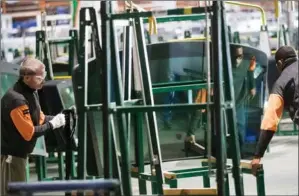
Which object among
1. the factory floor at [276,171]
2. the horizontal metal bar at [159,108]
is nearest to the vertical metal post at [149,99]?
the factory floor at [276,171]

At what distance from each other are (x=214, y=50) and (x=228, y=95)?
16.9 inches

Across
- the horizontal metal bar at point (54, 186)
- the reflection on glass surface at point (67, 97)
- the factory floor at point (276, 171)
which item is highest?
the horizontal metal bar at point (54, 186)

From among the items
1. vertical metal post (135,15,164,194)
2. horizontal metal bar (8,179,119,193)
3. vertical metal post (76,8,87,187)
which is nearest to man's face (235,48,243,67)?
vertical metal post (135,15,164,194)

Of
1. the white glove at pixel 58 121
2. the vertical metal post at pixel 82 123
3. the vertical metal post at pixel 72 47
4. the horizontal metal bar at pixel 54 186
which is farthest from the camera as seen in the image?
the vertical metal post at pixel 72 47

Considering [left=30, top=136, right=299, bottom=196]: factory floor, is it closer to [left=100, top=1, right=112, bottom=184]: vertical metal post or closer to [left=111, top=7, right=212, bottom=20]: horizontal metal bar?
[left=100, top=1, right=112, bottom=184]: vertical metal post

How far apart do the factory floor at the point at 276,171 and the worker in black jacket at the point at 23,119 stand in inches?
48.8

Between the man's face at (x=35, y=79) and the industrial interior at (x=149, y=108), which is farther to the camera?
the man's face at (x=35, y=79)

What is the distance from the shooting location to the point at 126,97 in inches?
230

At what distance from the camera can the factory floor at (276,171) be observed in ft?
24.7

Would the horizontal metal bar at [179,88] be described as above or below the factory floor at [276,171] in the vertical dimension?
above

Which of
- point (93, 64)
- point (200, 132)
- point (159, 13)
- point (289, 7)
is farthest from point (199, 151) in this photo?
A: point (289, 7)

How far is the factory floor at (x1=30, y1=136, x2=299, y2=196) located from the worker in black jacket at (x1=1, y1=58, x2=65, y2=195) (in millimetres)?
1241

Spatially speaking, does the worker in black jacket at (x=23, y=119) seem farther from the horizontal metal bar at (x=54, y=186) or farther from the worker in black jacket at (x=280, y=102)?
the horizontal metal bar at (x=54, y=186)

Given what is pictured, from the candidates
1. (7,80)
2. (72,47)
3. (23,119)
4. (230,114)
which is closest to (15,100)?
(23,119)
